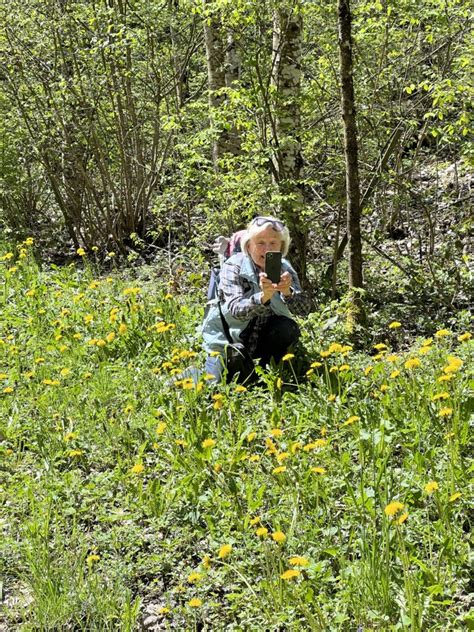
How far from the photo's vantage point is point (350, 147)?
513 centimetres

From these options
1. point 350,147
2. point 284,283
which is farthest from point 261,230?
point 350,147

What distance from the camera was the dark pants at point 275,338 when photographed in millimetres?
4535

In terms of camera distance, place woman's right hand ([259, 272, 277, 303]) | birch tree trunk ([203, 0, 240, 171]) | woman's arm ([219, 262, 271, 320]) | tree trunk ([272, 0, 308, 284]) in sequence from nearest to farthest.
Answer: woman's right hand ([259, 272, 277, 303])
woman's arm ([219, 262, 271, 320])
tree trunk ([272, 0, 308, 284])
birch tree trunk ([203, 0, 240, 171])

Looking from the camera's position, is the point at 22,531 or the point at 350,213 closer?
the point at 22,531

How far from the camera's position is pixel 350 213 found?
5262mm

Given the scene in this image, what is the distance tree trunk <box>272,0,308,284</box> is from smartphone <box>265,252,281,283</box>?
1494mm

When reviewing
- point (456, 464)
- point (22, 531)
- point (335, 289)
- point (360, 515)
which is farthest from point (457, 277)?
point (22, 531)

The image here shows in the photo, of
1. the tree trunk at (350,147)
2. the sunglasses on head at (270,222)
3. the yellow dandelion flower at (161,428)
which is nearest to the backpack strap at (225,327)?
the sunglasses on head at (270,222)

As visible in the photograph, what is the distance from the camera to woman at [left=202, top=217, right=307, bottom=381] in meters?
4.53

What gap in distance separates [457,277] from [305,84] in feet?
7.95

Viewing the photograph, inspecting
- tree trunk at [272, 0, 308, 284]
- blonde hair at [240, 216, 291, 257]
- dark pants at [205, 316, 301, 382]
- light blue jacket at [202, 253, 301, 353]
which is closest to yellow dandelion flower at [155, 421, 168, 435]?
dark pants at [205, 316, 301, 382]

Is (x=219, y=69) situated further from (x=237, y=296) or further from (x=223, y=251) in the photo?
(x=237, y=296)

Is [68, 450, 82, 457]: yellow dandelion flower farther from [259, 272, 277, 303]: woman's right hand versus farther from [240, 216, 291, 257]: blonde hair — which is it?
[240, 216, 291, 257]: blonde hair

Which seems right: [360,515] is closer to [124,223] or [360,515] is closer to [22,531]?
[22,531]
